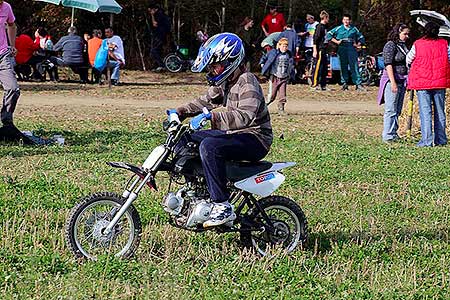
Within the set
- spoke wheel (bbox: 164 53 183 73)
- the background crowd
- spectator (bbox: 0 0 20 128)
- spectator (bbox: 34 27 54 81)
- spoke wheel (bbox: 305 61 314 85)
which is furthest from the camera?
spoke wheel (bbox: 164 53 183 73)

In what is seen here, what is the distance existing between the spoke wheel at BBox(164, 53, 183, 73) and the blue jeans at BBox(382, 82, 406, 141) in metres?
16.4

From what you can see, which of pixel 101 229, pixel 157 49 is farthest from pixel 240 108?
pixel 157 49

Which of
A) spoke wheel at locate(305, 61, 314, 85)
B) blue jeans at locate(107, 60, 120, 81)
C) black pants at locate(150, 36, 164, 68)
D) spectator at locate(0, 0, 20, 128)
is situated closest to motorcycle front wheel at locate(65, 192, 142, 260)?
spectator at locate(0, 0, 20, 128)

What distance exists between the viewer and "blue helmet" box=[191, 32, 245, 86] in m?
6.98

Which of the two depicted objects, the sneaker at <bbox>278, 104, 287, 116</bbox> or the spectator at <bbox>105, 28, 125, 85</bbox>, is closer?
the sneaker at <bbox>278, 104, 287, 116</bbox>

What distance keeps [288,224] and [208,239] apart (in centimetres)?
69

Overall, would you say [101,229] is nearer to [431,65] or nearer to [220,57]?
[220,57]

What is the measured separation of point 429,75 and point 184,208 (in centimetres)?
832

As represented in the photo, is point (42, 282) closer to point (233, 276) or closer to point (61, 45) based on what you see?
point (233, 276)

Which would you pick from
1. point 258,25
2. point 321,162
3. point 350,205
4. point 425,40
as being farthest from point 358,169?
point 258,25

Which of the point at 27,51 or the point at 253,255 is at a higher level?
the point at 253,255

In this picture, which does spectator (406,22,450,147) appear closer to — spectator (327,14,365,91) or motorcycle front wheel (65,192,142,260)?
motorcycle front wheel (65,192,142,260)

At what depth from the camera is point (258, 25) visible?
110ft

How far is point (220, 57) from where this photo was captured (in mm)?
6977
